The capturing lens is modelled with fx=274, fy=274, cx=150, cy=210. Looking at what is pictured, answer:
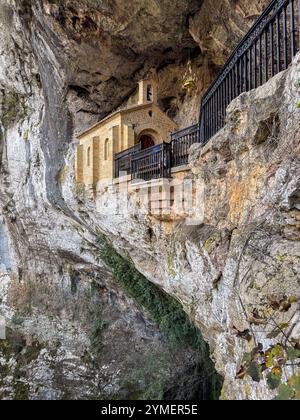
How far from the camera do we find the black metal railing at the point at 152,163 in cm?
550

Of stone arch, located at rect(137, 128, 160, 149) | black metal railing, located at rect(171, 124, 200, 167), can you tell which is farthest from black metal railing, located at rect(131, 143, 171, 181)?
stone arch, located at rect(137, 128, 160, 149)

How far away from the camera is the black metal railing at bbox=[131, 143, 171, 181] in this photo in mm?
5500

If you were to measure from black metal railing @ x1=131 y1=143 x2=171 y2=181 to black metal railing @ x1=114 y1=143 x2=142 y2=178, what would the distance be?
333mm

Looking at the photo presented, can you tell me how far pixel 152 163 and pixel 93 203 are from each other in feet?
11.8

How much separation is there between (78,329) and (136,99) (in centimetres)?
1022

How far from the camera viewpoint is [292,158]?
2102 millimetres

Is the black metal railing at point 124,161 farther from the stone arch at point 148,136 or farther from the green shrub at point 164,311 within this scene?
the green shrub at point 164,311

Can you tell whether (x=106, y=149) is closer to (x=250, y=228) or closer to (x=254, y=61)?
(x=254, y=61)

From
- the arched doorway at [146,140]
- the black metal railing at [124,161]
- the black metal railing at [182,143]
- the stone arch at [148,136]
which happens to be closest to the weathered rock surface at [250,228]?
the black metal railing at [182,143]

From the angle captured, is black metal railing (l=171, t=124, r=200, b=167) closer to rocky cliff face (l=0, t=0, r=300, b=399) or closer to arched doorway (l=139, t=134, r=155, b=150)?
rocky cliff face (l=0, t=0, r=300, b=399)

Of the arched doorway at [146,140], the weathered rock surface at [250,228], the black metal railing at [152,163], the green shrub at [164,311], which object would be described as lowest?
the green shrub at [164,311]

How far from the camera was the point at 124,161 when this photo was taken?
7.61 meters

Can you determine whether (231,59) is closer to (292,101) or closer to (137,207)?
(292,101)

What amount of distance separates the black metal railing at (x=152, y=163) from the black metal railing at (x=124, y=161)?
1.09ft
